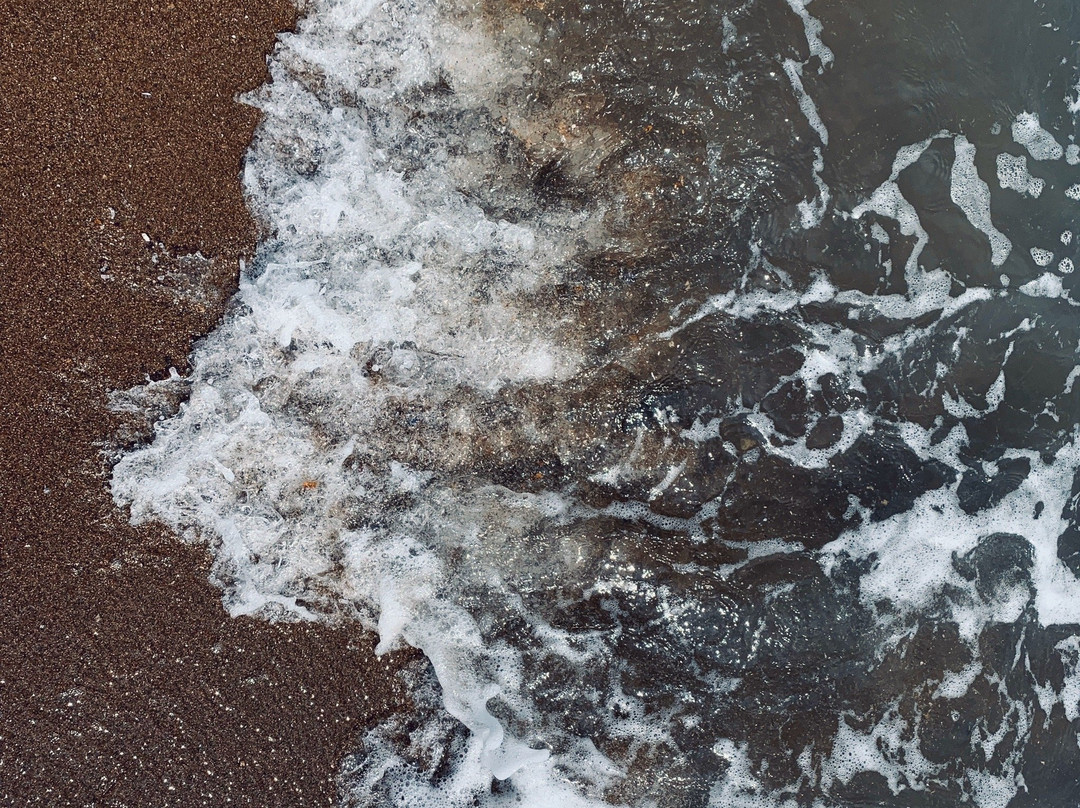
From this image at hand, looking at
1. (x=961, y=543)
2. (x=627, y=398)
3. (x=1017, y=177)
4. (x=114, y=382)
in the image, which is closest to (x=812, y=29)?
(x=1017, y=177)

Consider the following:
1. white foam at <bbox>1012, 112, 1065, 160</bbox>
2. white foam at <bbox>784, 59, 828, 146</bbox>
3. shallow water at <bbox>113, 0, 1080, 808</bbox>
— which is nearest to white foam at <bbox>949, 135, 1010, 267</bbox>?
shallow water at <bbox>113, 0, 1080, 808</bbox>

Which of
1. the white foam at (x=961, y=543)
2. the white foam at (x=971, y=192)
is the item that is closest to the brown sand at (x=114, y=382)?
the white foam at (x=961, y=543)

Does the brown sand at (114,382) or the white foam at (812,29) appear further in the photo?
the white foam at (812,29)

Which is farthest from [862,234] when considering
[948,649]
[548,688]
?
[548,688]

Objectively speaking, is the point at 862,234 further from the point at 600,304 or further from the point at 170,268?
the point at 170,268

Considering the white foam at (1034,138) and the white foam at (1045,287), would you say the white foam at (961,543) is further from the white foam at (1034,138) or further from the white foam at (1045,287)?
the white foam at (1034,138)

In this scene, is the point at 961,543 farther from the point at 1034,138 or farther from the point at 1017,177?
the point at 1034,138
